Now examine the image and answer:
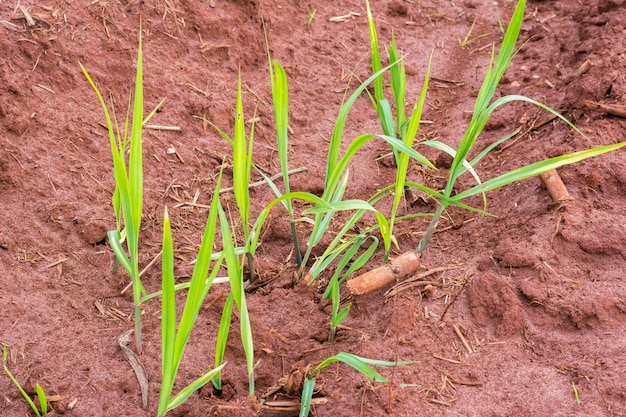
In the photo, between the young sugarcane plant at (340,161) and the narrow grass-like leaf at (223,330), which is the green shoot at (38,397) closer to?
the narrow grass-like leaf at (223,330)

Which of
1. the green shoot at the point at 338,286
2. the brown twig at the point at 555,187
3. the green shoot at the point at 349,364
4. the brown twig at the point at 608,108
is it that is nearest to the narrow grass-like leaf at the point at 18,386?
the green shoot at the point at 349,364

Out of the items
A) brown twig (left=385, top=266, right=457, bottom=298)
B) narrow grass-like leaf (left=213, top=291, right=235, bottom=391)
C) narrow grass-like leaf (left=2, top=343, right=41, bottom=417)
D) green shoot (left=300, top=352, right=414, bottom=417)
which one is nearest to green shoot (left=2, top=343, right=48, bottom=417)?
narrow grass-like leaf (left=2, top=343, right=41, bottom=417)

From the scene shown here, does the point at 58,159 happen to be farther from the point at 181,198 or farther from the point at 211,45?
the point at 211,45

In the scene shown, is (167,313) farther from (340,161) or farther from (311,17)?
(311,17)

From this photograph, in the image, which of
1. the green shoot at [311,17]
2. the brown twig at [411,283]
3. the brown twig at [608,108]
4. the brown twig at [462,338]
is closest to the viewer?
the brown twig at [462,338]

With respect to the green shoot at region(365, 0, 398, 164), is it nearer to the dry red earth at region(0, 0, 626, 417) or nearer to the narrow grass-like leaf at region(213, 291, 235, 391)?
the dry red earth at region(0, 0, 626, 417)

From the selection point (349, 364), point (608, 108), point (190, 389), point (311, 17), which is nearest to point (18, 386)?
point (190, 389)
